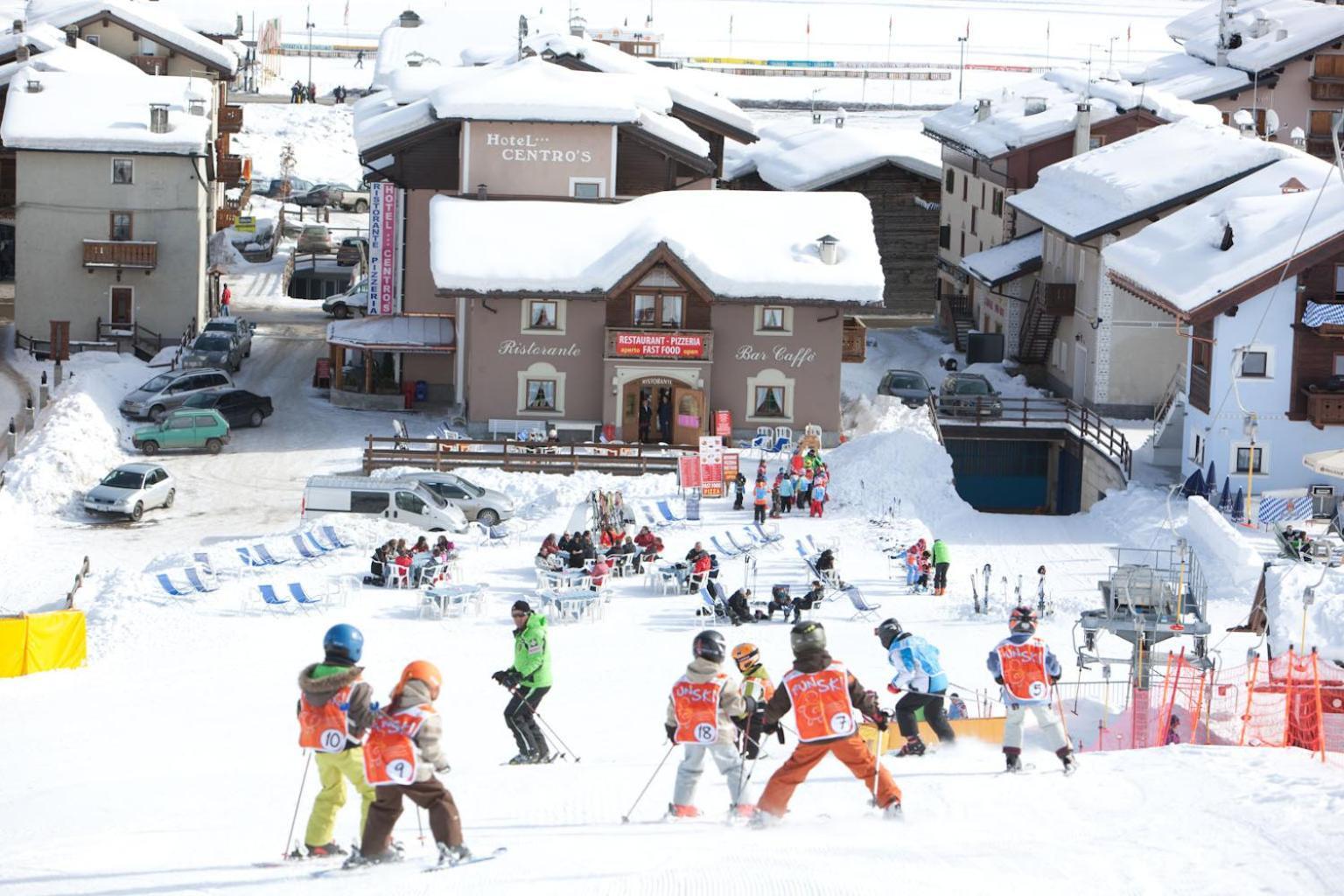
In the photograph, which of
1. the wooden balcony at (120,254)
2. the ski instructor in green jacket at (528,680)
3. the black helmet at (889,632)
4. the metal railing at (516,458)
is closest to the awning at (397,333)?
the metal railing at (516,458)

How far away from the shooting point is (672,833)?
19141mm

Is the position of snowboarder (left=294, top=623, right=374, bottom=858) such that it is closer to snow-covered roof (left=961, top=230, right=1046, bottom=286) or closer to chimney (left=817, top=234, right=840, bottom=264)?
chimney (left=817, top=234, right=840, bottom=264)

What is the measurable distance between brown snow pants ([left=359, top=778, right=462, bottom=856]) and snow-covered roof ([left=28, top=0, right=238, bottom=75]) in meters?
62.4

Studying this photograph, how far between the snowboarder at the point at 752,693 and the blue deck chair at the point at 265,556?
19.8 metres

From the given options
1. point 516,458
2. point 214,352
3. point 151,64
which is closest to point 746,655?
point 516,458

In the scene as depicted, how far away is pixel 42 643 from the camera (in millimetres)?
31484

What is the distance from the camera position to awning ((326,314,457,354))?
5559 centimetres

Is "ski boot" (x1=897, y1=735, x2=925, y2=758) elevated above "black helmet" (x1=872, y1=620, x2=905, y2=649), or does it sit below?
below

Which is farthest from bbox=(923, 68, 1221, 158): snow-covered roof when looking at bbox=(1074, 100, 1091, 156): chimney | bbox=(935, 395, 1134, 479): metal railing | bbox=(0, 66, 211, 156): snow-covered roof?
bbox=(0, 66, 211, 156): snow-covered roof

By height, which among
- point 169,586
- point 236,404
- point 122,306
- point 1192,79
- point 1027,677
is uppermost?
point 1192,79

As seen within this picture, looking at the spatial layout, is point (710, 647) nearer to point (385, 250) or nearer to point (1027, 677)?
point (1027, 677)

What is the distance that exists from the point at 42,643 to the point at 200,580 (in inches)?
218

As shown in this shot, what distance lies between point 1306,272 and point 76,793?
3274cm

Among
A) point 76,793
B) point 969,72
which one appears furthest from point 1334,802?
point 969,72
